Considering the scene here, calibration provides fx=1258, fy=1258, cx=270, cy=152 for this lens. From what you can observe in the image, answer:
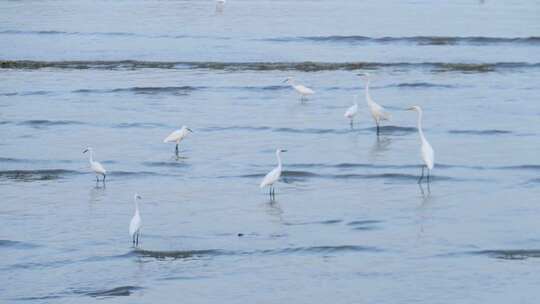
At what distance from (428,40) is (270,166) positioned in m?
18.3

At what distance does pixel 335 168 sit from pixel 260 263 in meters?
5.58

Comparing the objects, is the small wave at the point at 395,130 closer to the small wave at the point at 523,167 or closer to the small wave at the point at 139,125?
the small wave at the point at 523,167

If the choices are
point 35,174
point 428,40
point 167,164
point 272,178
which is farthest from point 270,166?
point 428,40

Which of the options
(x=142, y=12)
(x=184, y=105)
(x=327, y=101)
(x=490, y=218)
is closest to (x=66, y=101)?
(x=184, y=105)

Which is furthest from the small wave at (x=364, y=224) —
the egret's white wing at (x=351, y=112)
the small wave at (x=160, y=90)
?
the small wave at (x=160, y=90)

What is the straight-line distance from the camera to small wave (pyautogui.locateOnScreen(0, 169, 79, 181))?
1944 centimetres

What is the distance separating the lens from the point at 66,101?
27578 millimetres

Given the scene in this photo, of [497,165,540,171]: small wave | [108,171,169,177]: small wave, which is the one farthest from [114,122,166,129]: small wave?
[497,165,540,171]: small wave

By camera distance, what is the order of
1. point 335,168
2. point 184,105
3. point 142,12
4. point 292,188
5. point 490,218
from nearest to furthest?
point 490,218 < point 292,188 < point 335,168 < point 184,105 < point 142,12

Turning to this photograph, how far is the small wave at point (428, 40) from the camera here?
36531mm

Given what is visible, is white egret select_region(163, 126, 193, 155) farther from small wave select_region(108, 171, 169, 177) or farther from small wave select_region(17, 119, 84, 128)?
small wave select_region(17, 119, 84, 128)

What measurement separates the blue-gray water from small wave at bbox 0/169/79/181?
0.21ft

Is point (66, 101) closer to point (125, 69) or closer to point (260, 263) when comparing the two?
point (125, 69)

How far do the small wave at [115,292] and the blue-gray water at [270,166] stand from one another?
1.3 inches
